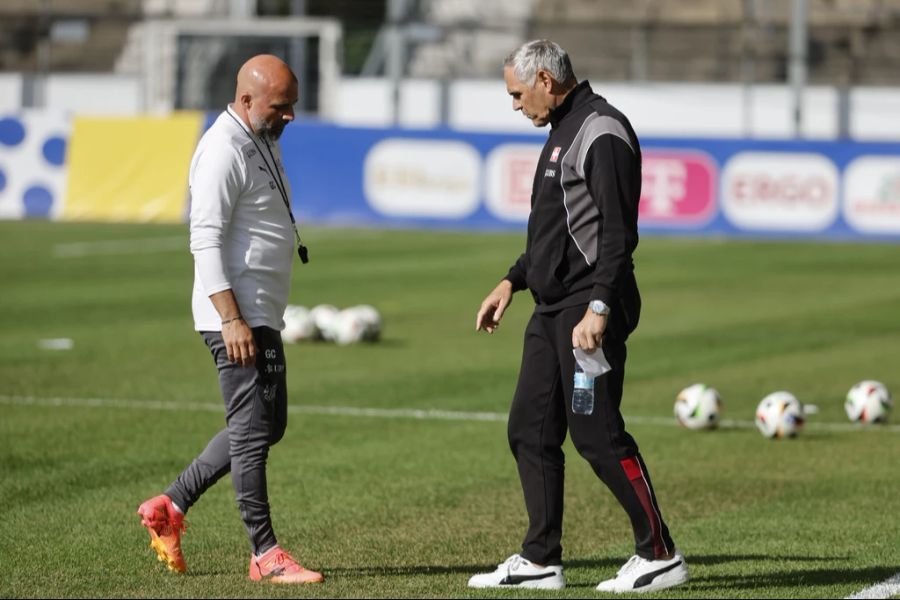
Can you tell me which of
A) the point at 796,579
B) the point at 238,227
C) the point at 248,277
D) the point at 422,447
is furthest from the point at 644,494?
the point at 422,447

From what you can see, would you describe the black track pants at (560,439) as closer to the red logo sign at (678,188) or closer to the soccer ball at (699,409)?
the soccer ball at (699,409)

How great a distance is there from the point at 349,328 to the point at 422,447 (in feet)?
18.4

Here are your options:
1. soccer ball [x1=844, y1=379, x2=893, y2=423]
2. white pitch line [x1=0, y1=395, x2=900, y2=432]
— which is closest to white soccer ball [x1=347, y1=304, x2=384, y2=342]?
white pitch line [x1=0, y1=395, x2=900, y2=432]

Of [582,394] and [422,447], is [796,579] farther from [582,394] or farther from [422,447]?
[422,447]

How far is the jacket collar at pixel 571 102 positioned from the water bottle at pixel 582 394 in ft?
3.26

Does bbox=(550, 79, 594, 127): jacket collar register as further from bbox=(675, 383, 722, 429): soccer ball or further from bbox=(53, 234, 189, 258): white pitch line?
bbox=(53, 234, 189, 258): white pitch line

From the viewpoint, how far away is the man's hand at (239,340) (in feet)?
22.0

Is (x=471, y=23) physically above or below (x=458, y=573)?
above

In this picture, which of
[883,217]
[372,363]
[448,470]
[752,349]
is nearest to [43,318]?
[372,363]

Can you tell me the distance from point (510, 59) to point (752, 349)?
9679 mm

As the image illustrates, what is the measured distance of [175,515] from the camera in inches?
281

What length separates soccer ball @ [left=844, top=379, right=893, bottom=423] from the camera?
39.3 feet

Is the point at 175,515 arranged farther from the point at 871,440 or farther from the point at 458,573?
the point at 871,440

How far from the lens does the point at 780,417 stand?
11.4m
